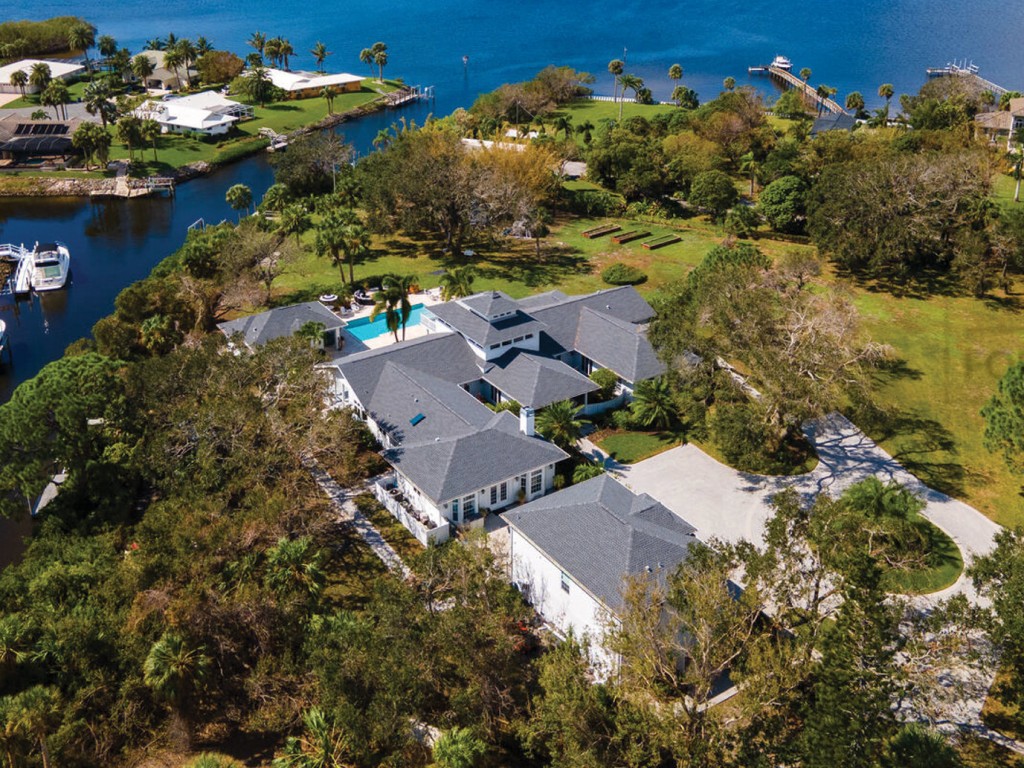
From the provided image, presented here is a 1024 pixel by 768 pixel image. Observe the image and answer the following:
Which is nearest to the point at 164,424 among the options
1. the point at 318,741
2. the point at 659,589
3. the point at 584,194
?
the point at 318,741

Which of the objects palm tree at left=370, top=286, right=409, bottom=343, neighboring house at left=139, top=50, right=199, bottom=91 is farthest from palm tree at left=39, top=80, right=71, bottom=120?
palm tree at left=370, top=286, right=409, bottom=343

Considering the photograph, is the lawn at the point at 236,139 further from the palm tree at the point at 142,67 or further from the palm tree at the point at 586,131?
the palm tree at the point at 586,131

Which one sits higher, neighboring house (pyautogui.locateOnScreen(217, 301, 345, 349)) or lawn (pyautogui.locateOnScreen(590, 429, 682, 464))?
neighboring house (pyautogui.locateOnScreen(217, 301, 345, 349))

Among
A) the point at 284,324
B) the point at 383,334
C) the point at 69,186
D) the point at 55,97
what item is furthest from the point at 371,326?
the point at 55,97

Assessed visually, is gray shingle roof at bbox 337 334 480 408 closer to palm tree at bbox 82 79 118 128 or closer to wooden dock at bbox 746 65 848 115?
palm tree at bbox 82 79 118 128

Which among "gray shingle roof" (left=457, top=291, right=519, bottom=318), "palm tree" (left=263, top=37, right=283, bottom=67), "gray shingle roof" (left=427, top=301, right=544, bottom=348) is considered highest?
"palm tree" (left=263, top=37, right=283, bottom=67)

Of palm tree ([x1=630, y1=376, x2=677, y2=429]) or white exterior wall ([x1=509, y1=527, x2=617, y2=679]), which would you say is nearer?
white exterior wall ([x1=509, y1=527, x2=617, y2=679])

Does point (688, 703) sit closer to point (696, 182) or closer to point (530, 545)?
point (530, 545)
